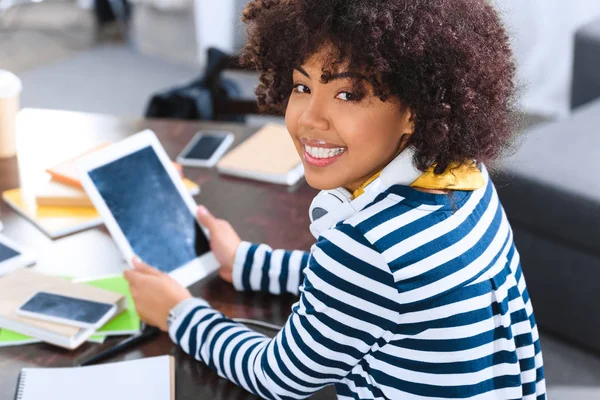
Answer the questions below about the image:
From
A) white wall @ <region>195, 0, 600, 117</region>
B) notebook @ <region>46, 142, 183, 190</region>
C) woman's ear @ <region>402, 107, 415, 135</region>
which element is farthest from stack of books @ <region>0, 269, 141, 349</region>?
white wall @ <region>195, 0, 600, 117</region>

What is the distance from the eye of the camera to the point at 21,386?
1.12 meters

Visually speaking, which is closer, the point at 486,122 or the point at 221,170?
the point at 486,122

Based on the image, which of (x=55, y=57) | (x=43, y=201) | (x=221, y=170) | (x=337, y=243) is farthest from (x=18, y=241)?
(x=55, y=57)

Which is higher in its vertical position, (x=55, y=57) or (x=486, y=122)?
(x=486, y=122)

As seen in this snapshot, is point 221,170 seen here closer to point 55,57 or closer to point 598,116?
point 598,116

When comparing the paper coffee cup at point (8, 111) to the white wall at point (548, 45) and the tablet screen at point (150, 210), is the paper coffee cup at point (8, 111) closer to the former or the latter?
the tablet screen at point (150, 210)

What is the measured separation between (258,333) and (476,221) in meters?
0.34

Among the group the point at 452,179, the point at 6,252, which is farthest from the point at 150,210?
the point at 452,179

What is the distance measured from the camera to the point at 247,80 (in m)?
2.90

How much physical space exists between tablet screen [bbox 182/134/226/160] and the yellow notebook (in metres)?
0.27

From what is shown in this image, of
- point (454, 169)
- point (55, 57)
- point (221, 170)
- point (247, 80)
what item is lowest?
point (55, 57)

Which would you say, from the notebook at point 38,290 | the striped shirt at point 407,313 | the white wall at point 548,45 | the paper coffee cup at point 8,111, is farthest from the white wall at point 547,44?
the striped shirt at point 407,313

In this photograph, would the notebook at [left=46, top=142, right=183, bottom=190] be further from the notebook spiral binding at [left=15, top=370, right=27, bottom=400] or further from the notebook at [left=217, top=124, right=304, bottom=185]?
the notebook spiral binding at [left=15, top=370, right=27, bottom=400]

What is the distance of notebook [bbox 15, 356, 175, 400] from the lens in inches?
43.6
